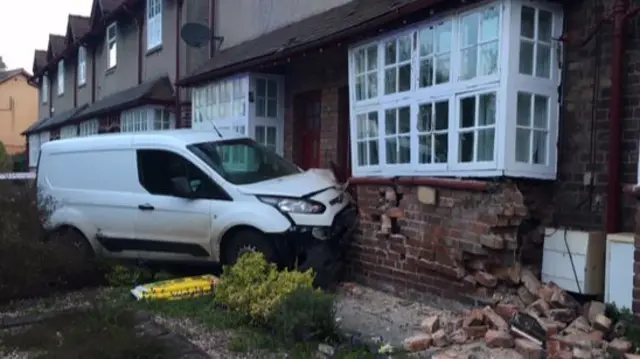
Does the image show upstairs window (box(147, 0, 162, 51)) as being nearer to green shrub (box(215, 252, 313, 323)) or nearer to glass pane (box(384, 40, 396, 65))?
glass pane (box(384, 40, 396, 65))

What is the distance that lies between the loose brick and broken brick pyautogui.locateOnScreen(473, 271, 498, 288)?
42.5 inches

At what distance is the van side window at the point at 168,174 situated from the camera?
27.1 feet

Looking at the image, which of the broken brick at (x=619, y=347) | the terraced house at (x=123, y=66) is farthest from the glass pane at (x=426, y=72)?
the terraced house at (x=123, y=66)

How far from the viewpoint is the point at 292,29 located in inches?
467

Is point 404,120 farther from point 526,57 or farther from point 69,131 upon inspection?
point 69,131

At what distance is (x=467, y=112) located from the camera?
6.86 meters

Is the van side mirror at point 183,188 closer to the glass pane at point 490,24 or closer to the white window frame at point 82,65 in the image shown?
the glass pane at point 490,24

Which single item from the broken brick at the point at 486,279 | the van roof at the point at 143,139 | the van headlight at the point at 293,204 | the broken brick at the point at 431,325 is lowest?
the broken brick at the point at 431,325

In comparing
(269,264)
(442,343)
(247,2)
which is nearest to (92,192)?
(269,264)

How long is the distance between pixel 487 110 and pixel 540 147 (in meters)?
0.64

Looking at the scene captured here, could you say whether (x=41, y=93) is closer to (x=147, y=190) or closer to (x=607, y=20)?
(x=147, y=190)

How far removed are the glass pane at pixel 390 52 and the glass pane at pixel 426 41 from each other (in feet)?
1.74

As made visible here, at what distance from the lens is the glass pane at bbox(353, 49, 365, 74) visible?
869 centimetres

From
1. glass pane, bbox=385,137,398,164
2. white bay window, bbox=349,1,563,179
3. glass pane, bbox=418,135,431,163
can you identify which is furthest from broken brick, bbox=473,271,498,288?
glass pane, bbox=385,137,398,164
